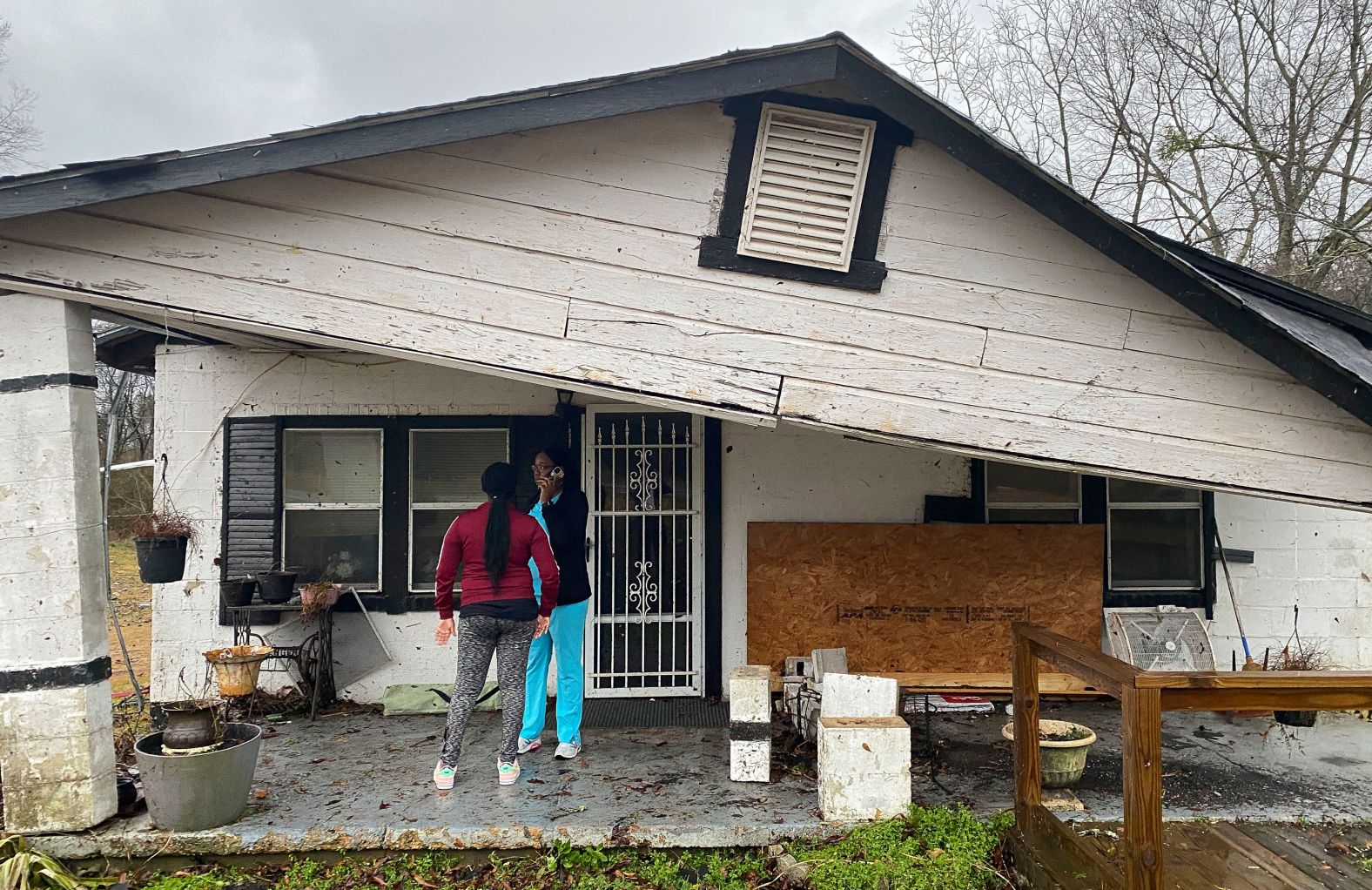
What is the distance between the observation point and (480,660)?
4.88 meters

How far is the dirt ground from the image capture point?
9.32m

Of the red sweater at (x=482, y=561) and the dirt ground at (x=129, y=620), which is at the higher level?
the red sweater at (x=482, y=561)

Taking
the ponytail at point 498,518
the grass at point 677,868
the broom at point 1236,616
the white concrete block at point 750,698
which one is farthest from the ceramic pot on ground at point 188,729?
the broom at point 1236,616

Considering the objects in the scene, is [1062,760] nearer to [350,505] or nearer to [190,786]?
[190,786]

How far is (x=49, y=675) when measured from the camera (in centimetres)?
409

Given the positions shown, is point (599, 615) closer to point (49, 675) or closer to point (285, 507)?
point (285, 507)

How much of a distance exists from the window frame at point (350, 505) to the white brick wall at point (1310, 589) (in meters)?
6.88

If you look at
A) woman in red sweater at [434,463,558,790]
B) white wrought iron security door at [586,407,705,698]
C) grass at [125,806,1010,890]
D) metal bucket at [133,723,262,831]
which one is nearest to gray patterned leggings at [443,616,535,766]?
woman in red sweater at [434,463,558,790]

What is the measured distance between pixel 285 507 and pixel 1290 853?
7032 millimetres

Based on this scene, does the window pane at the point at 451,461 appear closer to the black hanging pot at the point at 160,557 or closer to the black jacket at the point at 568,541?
the black jacket at the point at 568,541

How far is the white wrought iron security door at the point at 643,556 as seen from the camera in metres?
6.87

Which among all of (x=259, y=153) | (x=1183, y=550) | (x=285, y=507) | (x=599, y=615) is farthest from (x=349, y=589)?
(x=1183, y=550)

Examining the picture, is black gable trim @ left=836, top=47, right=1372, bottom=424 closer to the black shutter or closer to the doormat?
the doormat

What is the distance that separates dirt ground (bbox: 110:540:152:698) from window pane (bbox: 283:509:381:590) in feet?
5.75
